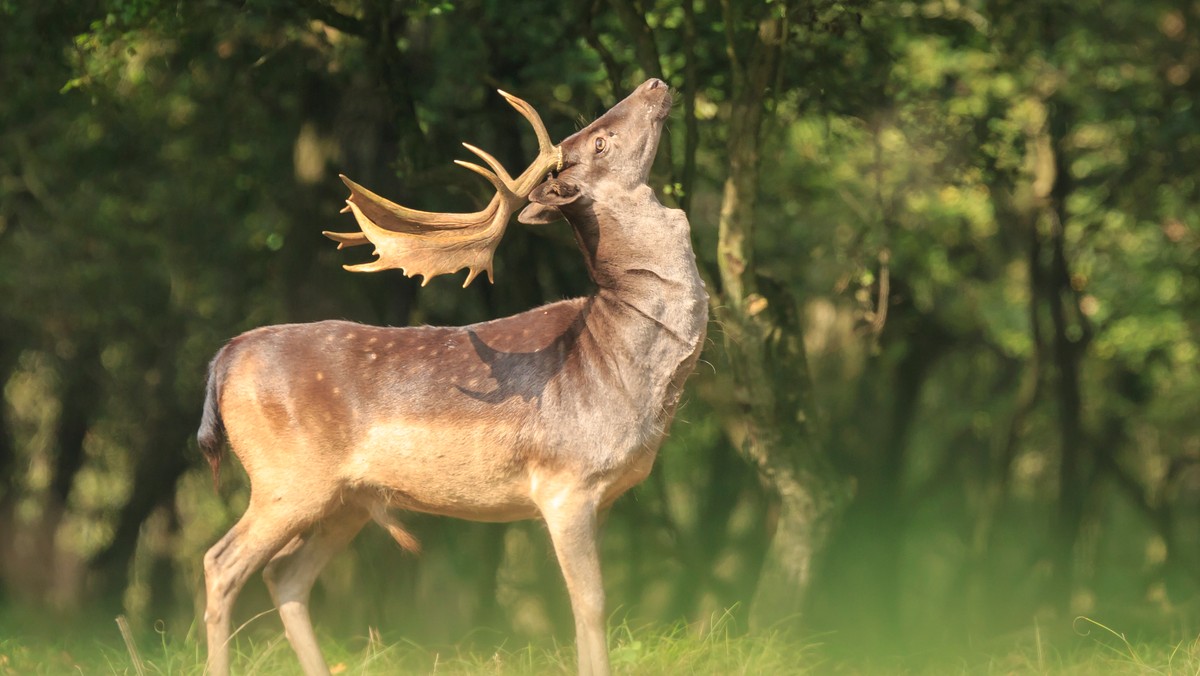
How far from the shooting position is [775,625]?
8781mm

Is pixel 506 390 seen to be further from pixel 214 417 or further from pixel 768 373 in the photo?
pixel 768 373

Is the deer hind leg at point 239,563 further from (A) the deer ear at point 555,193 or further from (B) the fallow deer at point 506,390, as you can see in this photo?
(A) the deer ear at point 555,193

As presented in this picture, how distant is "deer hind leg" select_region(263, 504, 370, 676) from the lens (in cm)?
711

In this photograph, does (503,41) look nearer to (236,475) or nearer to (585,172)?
(585,172)

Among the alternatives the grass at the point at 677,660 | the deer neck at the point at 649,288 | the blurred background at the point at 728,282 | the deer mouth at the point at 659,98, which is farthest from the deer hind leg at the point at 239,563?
the blurred background at the point at 728,282

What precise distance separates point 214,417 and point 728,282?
337 cm

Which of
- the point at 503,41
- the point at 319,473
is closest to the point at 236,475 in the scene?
the point at 503,41

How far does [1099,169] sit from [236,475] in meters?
8.04

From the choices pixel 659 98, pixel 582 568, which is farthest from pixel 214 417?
pixel 659 98

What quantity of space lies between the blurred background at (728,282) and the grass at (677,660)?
114 centimetres

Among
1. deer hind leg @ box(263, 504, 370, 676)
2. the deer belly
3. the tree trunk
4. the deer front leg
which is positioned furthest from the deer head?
the tree trunk

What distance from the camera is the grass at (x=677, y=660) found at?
752 cm

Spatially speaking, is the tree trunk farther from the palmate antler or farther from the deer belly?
the deer belly

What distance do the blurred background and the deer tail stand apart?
2.35 metres
